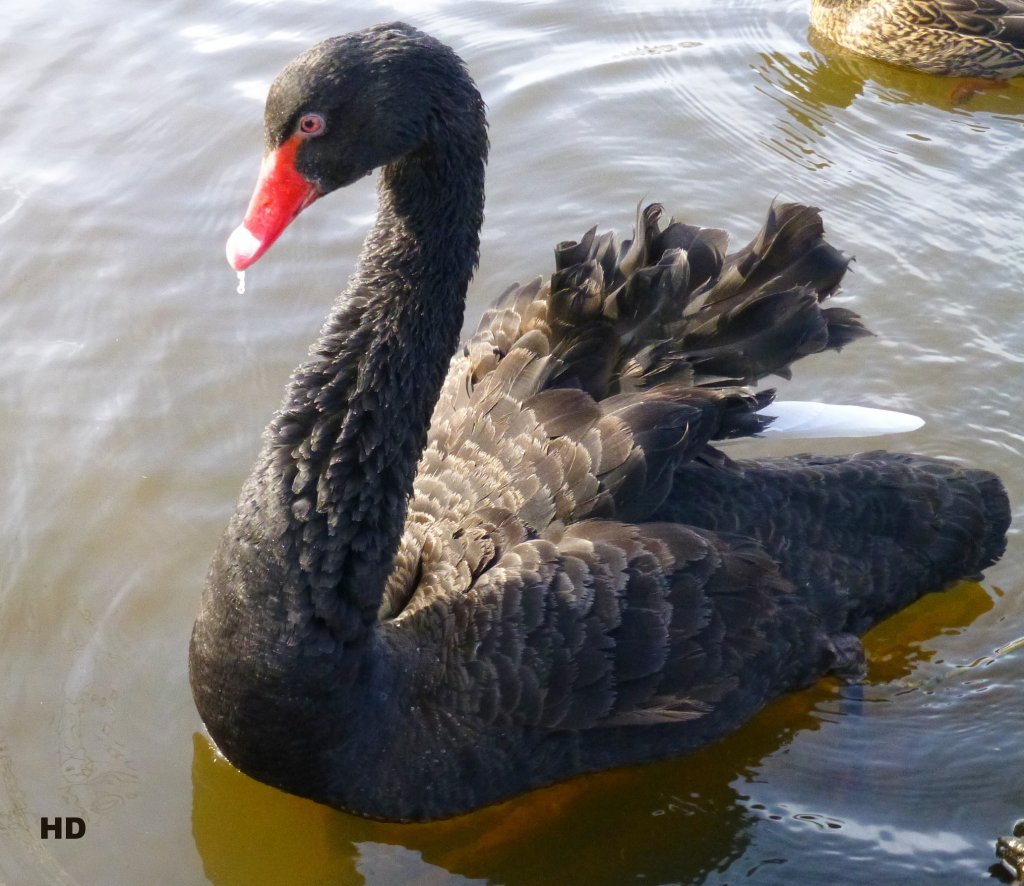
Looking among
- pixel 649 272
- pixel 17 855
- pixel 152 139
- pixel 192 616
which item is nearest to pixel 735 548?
pixel 649 272

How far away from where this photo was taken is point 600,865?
14.8ft

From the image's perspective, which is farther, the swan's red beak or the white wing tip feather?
the white wing tip feather

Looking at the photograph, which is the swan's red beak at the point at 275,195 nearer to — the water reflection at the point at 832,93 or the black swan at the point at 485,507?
the black swan at the point at 485,507

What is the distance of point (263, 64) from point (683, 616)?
16.9ft

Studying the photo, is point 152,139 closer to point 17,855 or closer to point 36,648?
point 36,648

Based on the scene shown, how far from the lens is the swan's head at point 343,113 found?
379 cm

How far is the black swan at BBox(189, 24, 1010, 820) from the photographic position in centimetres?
406

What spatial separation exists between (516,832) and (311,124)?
7.74ft

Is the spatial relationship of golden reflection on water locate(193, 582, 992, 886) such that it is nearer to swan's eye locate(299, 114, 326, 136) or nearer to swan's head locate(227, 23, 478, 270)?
swan's head locate(227, 23, 478, 270)

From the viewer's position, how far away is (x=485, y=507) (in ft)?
14.7

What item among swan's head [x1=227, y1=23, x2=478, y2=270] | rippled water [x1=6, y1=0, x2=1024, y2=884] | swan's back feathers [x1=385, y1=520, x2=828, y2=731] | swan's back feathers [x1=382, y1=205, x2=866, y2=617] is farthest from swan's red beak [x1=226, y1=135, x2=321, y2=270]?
rippled water [x1=6, y1=0, x2=1024, y2=884]

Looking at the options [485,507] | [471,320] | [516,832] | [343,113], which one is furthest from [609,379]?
[471,320]

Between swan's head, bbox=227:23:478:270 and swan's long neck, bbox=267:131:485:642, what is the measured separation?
0.17m

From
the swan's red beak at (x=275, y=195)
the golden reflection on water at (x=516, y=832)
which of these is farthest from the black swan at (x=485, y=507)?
the golden reflection on water at (x=516, y=832)
